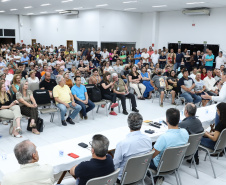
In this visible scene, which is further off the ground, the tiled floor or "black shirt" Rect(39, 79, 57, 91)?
"black shirt" Rect(39, 79, 57, 91)

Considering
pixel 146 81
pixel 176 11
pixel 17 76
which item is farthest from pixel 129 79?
pixel 176 11

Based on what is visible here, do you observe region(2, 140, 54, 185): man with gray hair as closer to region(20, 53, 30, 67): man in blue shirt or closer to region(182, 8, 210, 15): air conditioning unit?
region(20, 53, 30, 67): man in blue shirt

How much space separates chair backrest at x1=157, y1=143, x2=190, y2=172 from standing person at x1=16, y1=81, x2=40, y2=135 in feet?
10.8

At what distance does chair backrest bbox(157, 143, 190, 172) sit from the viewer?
3.06m

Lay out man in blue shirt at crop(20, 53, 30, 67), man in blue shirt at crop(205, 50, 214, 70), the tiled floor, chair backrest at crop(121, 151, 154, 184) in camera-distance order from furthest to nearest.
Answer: man in blue shirt at crop(205, 50, 214, 70) < man in blue shirt at crop(20, 53, 30, 67) < the tiled floor < chair backrest at crop(121, 151, 154, 184)

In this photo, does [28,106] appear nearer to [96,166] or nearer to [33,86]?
[33,86]

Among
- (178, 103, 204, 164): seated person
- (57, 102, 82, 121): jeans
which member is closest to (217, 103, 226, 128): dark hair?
(178, 103, 204, 164): seated person

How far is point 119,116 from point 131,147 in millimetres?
4125

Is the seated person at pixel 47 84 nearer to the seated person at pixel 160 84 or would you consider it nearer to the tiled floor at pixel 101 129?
the tiled floor at pixel 101 129

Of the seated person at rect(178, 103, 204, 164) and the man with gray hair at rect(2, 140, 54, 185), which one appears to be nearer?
the man with gray hair at rect(2, 140, 54, 185)

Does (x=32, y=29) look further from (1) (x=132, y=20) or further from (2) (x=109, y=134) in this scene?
(2) (x=109, y=134)

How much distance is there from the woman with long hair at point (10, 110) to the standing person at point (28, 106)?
20cm

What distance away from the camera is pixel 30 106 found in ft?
18.2

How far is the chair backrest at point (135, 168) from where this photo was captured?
2.75 m
